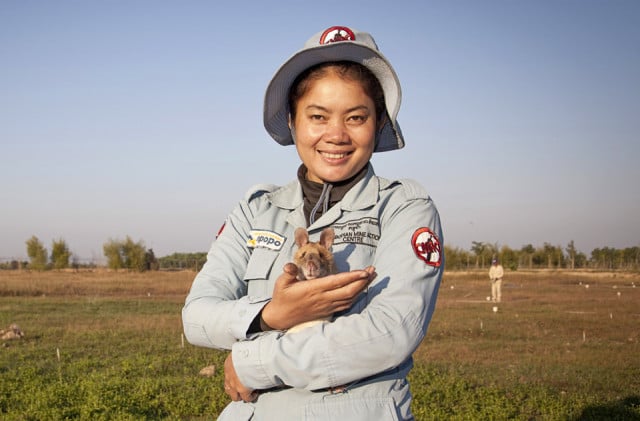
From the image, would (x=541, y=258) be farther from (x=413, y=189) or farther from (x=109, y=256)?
(x=413, y=189)

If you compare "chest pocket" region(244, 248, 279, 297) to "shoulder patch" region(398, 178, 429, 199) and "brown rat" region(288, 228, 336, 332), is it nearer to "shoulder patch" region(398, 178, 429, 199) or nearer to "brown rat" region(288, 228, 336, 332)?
"brown rat" region(288, 228, 336, 332)

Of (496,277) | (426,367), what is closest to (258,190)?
(426,367)

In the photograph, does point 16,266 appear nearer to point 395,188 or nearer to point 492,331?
point 492,331

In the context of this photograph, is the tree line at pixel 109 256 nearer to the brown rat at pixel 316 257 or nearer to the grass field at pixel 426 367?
the grass field at pixel 426 367

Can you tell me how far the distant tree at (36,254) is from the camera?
58250mm

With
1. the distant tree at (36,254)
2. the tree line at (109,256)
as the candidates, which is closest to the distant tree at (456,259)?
the tree line at (109,256)

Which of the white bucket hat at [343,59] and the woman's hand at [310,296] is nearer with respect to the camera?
the woman's hand at [310,296]

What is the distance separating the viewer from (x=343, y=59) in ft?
6.97

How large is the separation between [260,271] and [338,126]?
613mm

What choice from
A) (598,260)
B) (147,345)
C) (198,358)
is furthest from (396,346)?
(598,260)

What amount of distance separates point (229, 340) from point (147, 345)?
1147 cm

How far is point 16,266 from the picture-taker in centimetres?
6178

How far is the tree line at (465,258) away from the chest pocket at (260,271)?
55076mm

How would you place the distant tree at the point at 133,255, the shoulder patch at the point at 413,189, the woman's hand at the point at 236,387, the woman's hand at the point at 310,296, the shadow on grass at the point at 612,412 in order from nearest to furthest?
1. the woman's hand at the point at 310,296
2. the woman's hand at the point at 236,387
3. the shoulder patch at the point at 413,189
4. the shadow on grass at the point at 612,412
5. the distant tree at the point at 133,255
